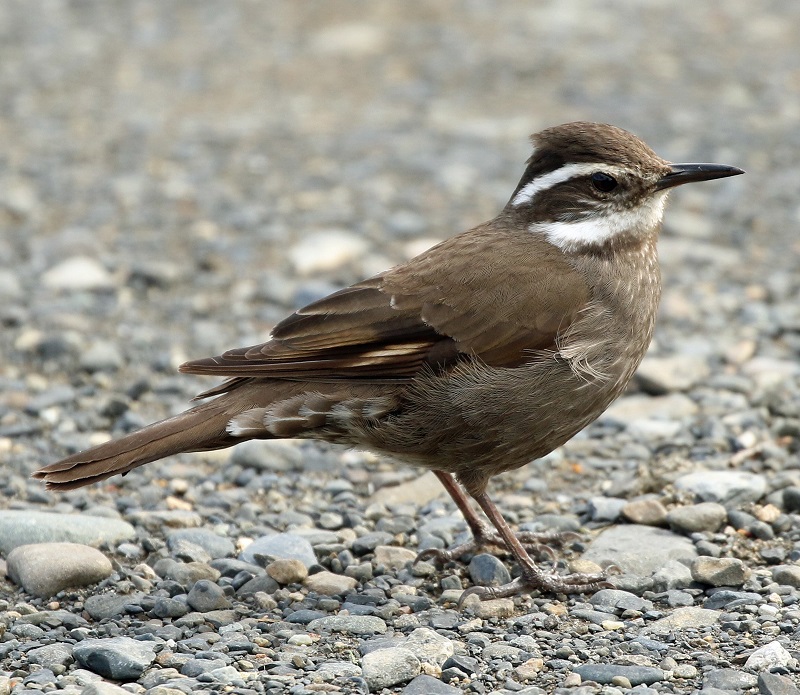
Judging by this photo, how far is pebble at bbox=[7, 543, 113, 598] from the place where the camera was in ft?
21.2

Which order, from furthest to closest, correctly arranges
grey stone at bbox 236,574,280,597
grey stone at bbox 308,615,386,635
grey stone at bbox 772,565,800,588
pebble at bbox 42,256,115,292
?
1. pebble at bbox 42,256,115,292
2. grey stone at bbox 236,574,280,597
3. grey stone at bbox 772,565,800,588
4. grey stone at bbox 308,615,386,635

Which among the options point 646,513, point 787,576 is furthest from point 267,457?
point 787,576

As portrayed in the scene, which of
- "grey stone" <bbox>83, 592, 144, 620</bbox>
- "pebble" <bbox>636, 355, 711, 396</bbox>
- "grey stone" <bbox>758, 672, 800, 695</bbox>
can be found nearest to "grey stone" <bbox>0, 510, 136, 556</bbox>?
"grey stone" <bbox>83, 592, 144, 620</bbox>

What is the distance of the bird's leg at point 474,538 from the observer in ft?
23.2

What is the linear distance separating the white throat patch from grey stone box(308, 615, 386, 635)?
92.5 inches

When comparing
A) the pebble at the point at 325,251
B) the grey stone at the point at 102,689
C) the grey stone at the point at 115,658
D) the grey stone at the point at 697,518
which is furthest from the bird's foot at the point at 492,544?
the pebble at the point at 325,251

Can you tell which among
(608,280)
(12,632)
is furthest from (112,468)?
(608,280)

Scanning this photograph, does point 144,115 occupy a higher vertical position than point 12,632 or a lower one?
higher

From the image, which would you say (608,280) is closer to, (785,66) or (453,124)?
(453,124)

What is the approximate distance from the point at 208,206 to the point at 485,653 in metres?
7.76

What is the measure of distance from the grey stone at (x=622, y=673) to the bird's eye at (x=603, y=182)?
9.50 feet

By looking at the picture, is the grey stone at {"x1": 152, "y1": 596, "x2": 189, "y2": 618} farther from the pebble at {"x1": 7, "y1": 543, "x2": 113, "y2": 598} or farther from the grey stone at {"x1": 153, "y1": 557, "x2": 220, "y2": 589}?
the pebble at {"x1": 7, "y1": 543, "x2": 113, "y2": 598}

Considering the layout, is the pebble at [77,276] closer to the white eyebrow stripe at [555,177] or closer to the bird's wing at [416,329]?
the bird's wing at [416,329]

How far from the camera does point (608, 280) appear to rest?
7027mm
